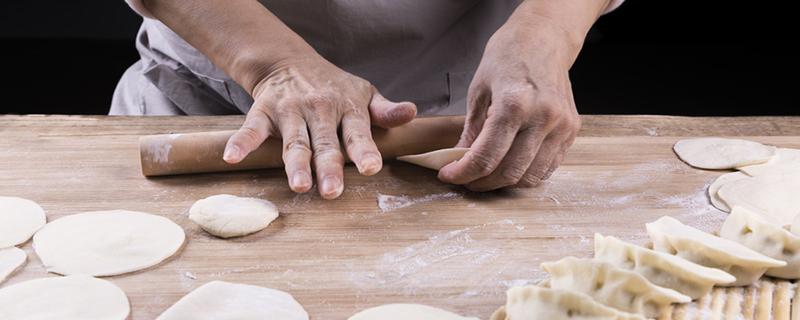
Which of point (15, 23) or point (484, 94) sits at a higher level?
point (484, 94)

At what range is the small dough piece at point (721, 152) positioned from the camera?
199 centimetres

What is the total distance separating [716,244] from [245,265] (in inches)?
34.0

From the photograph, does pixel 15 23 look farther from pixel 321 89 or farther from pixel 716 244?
pixel 716 244

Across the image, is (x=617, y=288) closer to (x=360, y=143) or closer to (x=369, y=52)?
(x=360, y=143)

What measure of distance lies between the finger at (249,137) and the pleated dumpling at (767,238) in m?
0.98

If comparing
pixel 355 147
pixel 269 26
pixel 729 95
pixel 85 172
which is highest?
pixel 269 26

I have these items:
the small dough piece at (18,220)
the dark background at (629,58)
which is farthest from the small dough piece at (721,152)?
the dark background at (629,58)

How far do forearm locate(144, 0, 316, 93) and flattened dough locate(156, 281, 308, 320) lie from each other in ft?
2.23

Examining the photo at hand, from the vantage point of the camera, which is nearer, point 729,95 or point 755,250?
point 755,250

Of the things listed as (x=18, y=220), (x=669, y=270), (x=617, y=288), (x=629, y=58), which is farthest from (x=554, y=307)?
(x=629, y=58)

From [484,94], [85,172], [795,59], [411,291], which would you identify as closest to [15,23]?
[85,172]

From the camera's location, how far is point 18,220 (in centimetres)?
165

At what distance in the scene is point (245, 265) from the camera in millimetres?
1538

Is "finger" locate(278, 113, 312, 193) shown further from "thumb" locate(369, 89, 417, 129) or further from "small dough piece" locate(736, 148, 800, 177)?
"small dough piece" locate(736, 148, 800, 177)
